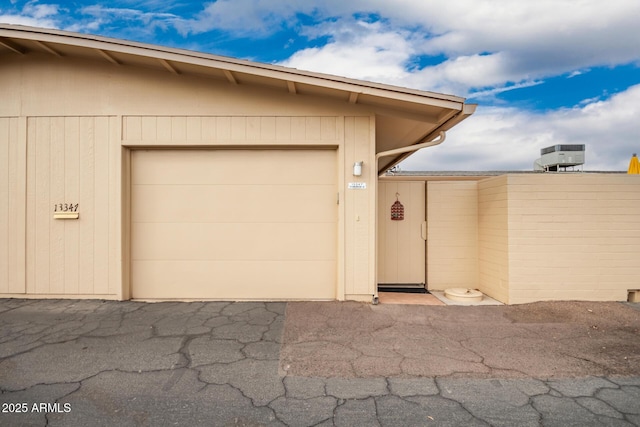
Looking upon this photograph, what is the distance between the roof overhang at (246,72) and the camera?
421cm

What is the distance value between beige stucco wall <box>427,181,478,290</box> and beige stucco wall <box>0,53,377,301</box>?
141 cm

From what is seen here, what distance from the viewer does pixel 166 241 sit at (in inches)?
190

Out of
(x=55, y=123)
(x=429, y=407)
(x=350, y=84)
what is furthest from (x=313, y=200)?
(x=55, y=123)

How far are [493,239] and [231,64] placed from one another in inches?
177

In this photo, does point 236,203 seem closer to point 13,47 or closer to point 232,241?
point 232,241

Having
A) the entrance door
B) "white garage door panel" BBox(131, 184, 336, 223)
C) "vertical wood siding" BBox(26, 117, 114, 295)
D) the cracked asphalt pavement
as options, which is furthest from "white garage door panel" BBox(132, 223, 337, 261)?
the entrance door

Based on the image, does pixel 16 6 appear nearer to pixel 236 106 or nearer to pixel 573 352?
pixel 236 106

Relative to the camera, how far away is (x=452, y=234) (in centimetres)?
546

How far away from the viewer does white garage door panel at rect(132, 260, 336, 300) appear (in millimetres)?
4816

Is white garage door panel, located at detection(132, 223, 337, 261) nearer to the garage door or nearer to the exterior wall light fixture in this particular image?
the garage door

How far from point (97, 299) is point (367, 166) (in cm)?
432

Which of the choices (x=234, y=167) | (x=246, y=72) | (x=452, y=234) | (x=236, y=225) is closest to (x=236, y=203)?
(x=236, y=225)

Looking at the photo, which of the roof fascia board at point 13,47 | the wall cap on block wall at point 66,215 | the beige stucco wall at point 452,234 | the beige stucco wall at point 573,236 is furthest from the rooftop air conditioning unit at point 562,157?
the roof fascia board at point 13,47

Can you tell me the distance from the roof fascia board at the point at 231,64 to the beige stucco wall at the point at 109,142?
474 millimetres
